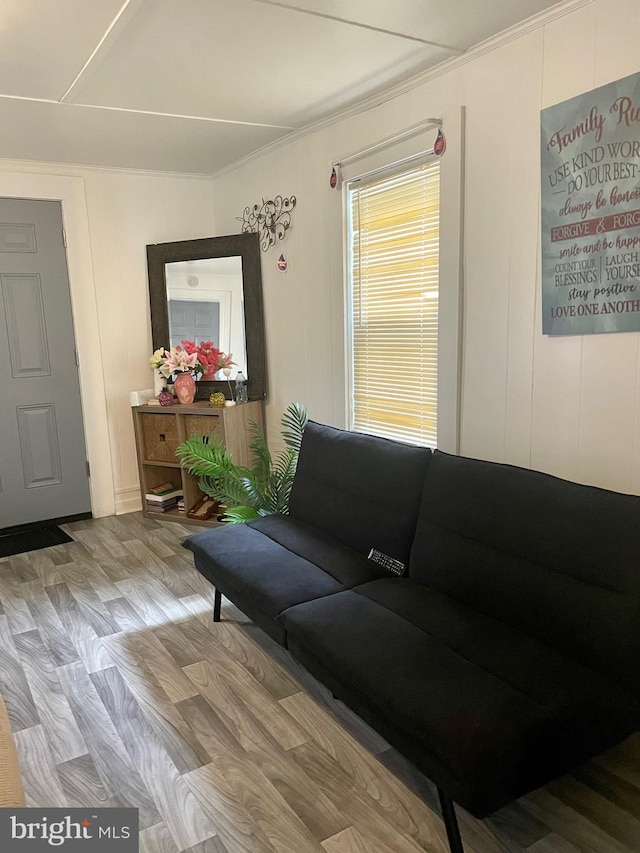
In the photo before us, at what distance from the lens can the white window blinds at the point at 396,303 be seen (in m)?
2.68

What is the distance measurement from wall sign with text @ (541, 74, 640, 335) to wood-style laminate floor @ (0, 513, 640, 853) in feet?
4.61

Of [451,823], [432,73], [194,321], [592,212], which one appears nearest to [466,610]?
[451,823]

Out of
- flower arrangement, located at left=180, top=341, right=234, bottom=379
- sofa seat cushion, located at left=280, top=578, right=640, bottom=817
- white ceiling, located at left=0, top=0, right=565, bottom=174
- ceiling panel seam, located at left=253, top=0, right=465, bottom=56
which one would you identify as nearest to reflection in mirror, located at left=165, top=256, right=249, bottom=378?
flower arrangement, located at left=180, top=341, right=234, bottom=379

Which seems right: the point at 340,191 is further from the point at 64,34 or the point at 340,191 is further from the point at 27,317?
the point at 27,317

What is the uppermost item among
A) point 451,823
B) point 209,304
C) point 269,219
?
point 269,219

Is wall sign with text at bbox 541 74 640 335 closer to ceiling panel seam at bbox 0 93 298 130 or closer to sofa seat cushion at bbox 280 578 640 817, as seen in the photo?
sofa seat cushion at bbox 280 578 640 817

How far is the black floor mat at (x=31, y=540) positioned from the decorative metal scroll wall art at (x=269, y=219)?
2.21 m

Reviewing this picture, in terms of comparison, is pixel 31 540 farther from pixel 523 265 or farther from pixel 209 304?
pixel 523 265

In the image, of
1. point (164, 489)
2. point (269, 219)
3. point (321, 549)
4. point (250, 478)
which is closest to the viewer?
point (321, 549)

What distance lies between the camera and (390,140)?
2699 millimetres

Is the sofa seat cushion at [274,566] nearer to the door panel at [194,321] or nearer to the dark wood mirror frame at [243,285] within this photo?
the dark wood mirror frame at [243,285]

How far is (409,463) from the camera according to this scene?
92.5 inches

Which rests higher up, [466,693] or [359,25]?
[359,25]

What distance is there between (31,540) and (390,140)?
3.08m
